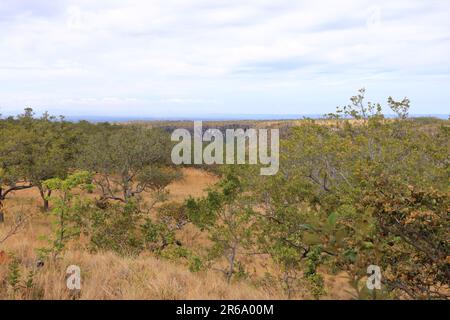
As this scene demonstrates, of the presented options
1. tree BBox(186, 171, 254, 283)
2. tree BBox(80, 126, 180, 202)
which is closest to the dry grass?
tree BBox(186, 171, 254, 283)

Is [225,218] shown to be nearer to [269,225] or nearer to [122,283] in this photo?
[269,225]

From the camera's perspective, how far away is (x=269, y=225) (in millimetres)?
9328

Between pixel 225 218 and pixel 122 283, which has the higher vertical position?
pixel 122 283

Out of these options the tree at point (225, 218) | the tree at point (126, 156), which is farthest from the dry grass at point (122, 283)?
the tree at point (126, 156)

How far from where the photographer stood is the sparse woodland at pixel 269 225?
457 cm

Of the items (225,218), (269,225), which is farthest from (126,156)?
(269,225)

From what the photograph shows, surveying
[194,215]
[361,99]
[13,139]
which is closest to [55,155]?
[13,139]

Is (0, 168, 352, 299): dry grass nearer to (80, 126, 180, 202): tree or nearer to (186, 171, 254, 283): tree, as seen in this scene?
(186, 171, 254, 283): tree

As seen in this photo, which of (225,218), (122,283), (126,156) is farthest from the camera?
(126,156)

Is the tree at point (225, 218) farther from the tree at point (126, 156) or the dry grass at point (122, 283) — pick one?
the tree at point (126, 156)

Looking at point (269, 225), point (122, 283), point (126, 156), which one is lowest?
point (269, 225)

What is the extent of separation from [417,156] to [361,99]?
2.44m

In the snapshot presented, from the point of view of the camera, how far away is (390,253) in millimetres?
5055
